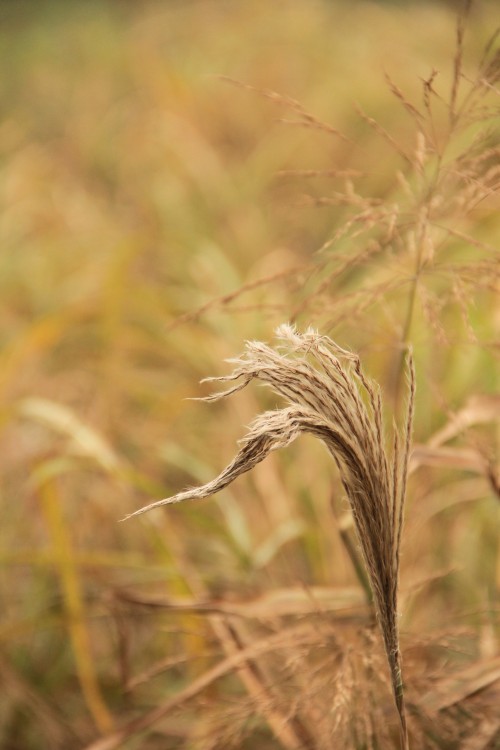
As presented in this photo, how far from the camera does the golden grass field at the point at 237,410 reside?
Result: 74cm

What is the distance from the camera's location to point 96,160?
3.32 m

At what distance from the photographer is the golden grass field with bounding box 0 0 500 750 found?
2.43 ft

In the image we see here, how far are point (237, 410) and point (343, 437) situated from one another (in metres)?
1.14

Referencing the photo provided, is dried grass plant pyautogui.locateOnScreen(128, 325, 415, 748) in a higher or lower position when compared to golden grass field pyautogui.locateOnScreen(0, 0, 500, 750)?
lower

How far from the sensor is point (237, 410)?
159 centimetres

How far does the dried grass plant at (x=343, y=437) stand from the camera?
16.9 inches

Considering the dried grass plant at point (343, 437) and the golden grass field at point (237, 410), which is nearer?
the dried grass plant at point (343, 437)

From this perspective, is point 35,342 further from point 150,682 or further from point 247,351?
point 247,351

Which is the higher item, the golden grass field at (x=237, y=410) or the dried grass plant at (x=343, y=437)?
the golden grass field at (x=237, y=410)

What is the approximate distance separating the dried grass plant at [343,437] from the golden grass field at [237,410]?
35 millimetres

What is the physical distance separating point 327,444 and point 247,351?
A: 0.08m

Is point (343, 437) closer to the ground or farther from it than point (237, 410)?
closer to the ground

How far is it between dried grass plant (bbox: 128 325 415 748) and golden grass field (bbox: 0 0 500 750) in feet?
0.12

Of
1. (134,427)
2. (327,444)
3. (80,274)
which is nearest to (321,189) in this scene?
(80,274)
